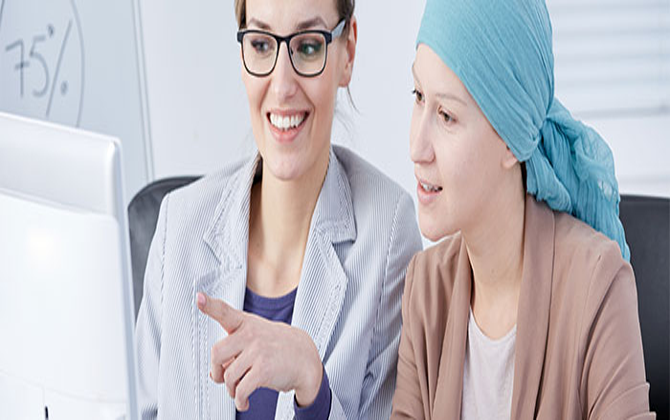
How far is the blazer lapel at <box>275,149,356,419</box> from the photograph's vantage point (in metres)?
1.61

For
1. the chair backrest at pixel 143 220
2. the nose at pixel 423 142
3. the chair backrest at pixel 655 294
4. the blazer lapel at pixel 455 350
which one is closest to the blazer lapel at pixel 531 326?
the blazer lapel at pixel 455 350

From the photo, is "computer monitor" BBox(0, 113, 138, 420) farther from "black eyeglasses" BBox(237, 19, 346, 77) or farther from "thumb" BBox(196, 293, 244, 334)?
"black eyeglasses" BBox(237, 19, 346, 77)

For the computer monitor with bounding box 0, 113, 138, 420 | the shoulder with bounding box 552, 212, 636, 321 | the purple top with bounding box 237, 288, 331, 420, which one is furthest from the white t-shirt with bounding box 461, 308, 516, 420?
the computer monitor with bounding box 0, 113, 138, 420

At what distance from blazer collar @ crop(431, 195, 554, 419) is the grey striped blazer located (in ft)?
0.66

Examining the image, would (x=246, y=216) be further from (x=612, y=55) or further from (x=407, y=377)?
(x=612, y=55)

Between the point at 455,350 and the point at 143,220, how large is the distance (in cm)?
91

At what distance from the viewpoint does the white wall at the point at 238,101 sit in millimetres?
2797

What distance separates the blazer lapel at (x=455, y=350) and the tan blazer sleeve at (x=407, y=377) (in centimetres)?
3

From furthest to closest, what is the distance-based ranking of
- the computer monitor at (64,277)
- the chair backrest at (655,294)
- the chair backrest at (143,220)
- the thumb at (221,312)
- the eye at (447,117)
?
the chair backrest at (143,220)
the chair backrest at (655,294)
the eye at (447,117)
the thumb at (221,312)
the computer monitor at (64,277)

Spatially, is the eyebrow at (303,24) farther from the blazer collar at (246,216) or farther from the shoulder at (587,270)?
the shoulder at (587,270)

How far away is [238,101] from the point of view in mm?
2943

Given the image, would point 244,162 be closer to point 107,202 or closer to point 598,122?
→ point 107,202

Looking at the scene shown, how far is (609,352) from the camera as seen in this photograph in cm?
126

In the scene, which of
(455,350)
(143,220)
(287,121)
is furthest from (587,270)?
(143,220)
